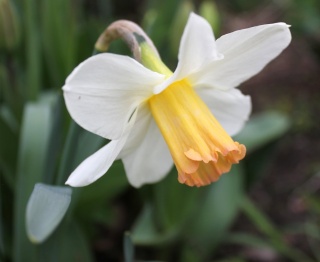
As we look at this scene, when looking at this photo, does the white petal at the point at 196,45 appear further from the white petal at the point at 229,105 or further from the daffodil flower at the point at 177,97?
the white petal at the point at 229,105

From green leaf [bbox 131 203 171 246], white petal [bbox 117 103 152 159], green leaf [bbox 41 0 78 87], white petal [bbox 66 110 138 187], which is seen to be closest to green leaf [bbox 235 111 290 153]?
green leaf [bbox 131 203 171 246]

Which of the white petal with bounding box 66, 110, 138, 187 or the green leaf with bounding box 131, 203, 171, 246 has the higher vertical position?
the white petal with bounding box 66, 110, 138, 187

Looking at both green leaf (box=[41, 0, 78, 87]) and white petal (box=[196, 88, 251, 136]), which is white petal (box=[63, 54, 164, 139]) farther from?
green leaf (box=[41, 0, 78, 87])

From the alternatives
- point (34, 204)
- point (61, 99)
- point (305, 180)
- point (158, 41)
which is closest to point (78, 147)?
point (61, 99)

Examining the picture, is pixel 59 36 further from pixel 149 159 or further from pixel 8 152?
pixel 149 159

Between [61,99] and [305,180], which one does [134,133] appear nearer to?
[61,99]
